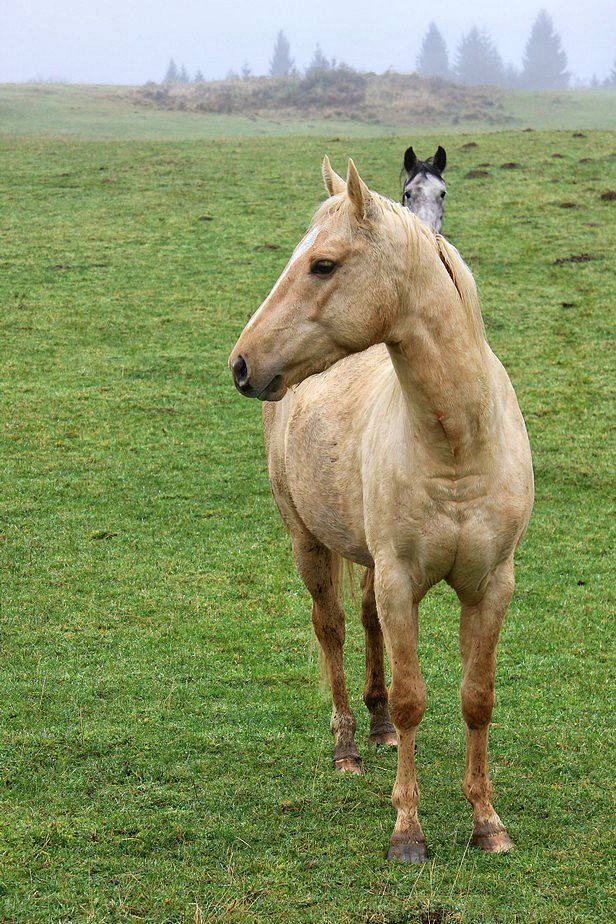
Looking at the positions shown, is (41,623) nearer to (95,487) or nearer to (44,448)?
(95,487)

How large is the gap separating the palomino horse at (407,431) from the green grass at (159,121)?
29430 mm

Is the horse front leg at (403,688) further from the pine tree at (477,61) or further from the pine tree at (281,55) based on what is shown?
the pine tree at (281,55)

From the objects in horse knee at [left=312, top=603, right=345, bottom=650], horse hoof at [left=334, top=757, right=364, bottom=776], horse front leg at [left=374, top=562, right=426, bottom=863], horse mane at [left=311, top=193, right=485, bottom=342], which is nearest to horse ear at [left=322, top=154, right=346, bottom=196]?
horse mane at [left=311, top=193, right=485, bottom=342]

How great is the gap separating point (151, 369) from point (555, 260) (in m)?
8.50

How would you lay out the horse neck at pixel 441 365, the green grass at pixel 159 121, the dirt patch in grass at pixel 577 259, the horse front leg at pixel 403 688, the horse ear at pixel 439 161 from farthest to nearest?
the green grass at pixel 159 121 < the dirt patch in grass at pixel 577 259 < the horse ear at pixel 439 161 < the horse front leg at pixel 403 688 < the horse neck at pixel 441 365

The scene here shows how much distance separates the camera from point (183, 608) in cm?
828

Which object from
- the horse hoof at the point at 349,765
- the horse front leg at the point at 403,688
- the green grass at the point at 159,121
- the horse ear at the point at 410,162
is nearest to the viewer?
the horse front leg at the point at 403,688

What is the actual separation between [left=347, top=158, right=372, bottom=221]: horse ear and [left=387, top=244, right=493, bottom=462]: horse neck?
0.35m

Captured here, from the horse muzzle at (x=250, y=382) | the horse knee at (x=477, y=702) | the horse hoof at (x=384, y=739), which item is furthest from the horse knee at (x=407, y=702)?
the horse muzzle at (x=250, y=382)

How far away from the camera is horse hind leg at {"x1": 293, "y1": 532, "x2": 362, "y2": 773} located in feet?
→ 19.9

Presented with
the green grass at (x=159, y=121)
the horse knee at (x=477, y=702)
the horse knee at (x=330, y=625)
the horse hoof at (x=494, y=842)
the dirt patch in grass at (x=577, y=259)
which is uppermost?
the green grass at (x=159, y=121)

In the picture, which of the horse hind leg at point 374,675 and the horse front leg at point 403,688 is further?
the horse hind leg at point 374,675

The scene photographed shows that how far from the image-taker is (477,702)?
476cm

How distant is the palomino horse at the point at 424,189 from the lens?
987 cm
